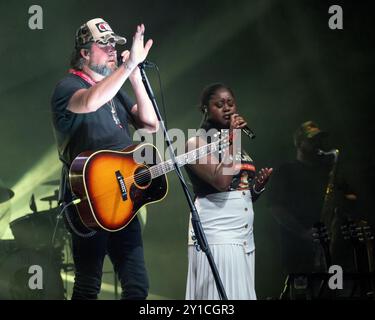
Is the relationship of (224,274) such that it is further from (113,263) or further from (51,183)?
(51,183)

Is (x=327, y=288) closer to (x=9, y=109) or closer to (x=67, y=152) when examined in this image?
(x=67, y=152)

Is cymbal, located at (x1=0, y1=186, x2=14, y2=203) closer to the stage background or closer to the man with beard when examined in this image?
the stage background

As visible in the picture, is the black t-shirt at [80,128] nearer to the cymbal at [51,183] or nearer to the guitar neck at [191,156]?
the guitar neck at [191,156]

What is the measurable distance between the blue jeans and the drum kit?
103 cm

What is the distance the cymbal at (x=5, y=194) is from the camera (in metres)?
5.52

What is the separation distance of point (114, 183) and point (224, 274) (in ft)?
3.08

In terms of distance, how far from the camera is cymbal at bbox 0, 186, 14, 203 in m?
5.52

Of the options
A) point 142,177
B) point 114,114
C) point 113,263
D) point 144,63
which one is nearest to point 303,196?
point 142,177

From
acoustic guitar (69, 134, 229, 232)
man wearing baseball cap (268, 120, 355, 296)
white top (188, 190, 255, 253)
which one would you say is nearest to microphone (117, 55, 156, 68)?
acoustic guitar (69, 134, 229, 232)

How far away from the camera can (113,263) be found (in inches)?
173

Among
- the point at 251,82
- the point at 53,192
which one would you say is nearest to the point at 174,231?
the point at 53,192

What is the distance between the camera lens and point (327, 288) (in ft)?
18.4

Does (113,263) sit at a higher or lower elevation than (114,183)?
lower

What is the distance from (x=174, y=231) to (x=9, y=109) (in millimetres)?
1695
